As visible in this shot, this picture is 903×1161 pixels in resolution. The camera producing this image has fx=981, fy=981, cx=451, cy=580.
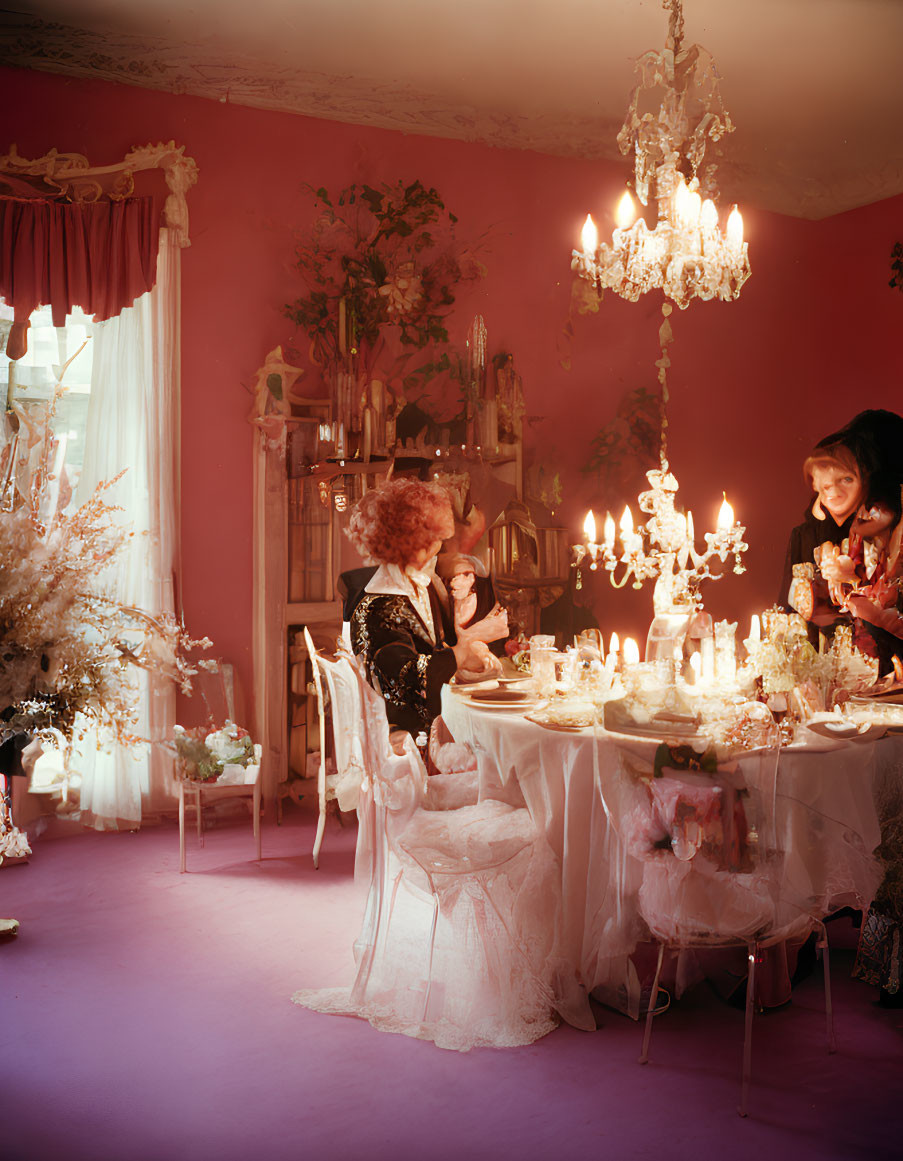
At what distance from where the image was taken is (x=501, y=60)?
197 inches

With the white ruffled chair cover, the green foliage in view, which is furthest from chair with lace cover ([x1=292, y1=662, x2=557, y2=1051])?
the green foliage

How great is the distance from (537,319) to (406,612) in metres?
2.89

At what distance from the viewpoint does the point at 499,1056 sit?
9.59 ft

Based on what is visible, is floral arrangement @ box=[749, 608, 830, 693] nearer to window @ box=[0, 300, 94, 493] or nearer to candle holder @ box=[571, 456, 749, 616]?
candle holder @ box=[571, 456, 749, 616]

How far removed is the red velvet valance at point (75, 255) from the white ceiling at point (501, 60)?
0.74 metres

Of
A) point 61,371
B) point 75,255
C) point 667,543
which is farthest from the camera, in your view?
point 61,371

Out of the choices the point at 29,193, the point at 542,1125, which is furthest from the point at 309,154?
the point at 542,1125

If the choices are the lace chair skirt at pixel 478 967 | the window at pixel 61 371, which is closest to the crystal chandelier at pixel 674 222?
the lace chair skirt at pixel 478 967

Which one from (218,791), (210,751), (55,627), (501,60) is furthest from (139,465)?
(55,627)

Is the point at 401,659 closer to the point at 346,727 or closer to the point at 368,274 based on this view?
the point at 346,727

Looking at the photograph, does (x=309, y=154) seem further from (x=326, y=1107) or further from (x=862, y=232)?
(x=326, y=1107)

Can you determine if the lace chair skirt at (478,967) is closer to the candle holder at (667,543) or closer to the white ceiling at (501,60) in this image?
the candle holder at (667,543)

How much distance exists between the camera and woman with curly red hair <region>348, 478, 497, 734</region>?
145 inches

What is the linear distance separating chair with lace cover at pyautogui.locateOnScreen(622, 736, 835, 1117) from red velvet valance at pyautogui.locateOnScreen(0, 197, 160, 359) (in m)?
3.74
